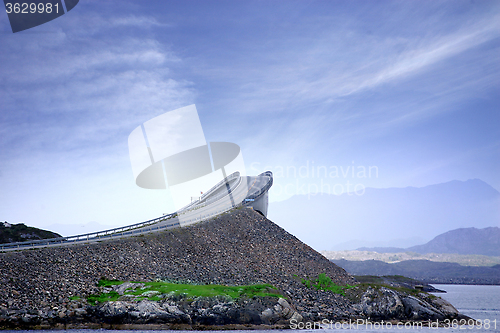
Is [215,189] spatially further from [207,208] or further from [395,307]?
[395,307]

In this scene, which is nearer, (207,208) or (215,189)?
(207,208)

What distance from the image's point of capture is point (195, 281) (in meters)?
50.4

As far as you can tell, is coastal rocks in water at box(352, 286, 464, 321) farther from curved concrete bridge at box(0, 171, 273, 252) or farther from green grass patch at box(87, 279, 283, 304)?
curved concrete bridge at box(0, 171, 273, 252)

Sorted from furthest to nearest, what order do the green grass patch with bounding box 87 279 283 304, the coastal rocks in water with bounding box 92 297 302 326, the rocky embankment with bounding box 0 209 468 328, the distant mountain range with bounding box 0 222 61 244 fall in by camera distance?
the distant mountain range with bounding box 0 222 61 244
the green grass patch with bounding box 87 279 283 304
the coastal rocks in water with bounding box 92 297 302 326
the rocky embankment with bounding box 0 209 468 328

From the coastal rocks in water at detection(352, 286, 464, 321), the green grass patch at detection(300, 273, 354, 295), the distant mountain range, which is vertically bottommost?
the coastal rocks in water at detection(352, 286, 464, 321)

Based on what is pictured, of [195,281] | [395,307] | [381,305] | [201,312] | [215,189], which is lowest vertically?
[395,307]

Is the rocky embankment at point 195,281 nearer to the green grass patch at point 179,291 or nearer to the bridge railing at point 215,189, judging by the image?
the green grass patch at point 179,291

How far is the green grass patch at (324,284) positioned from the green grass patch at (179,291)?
9.17 metres

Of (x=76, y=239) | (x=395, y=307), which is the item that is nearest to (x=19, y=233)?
(x=76, y=239)

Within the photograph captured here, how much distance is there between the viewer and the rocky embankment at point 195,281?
1577 inches

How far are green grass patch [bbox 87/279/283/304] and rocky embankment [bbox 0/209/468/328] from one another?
67cm

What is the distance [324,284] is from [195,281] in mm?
20022

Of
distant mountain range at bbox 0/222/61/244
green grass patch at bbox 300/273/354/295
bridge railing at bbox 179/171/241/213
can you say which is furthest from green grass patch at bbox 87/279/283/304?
distant mountain range at bbox 0/222/61/244

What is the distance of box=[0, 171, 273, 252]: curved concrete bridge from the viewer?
52.4 m
